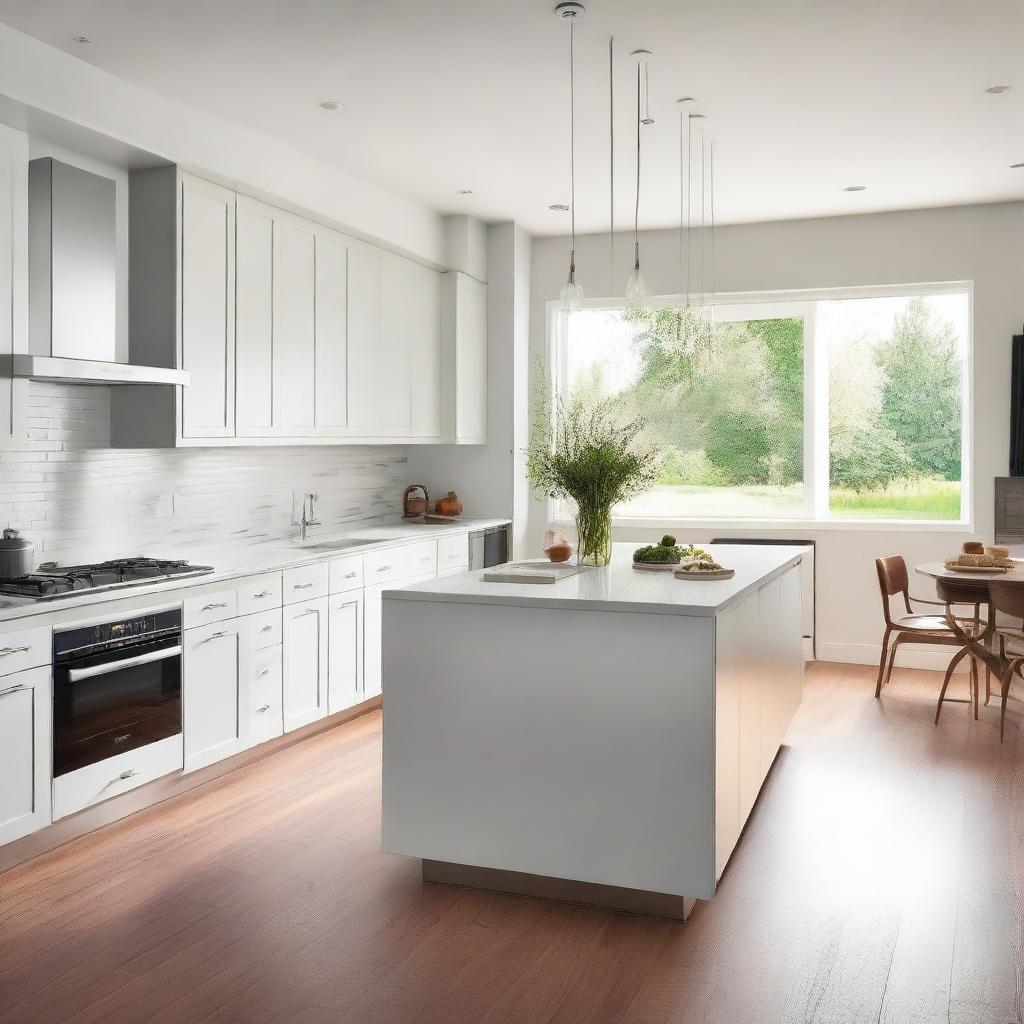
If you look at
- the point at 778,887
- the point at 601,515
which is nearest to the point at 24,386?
the point at 601,515

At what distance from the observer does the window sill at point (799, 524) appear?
6.71 metres

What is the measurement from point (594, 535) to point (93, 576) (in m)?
1.95

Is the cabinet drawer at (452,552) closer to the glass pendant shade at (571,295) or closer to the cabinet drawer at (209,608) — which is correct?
the cabinet drawer at (209,608)

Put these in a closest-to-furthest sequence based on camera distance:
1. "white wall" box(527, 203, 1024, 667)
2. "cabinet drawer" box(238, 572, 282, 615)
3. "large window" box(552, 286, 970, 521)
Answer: "cabinet drawer" box(238, 572, 282, 615) → "white wall" box(527, 203, 1024, 667) → "large window" box(552, 286, 970, 521)

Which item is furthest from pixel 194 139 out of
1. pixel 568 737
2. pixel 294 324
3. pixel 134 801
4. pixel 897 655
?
pixel 897 655

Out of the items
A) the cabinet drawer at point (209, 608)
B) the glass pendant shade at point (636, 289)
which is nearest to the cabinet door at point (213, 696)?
the cabinet drawer at point (209, 608)

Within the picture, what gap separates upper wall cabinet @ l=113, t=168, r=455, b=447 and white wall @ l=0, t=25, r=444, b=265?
114 millimetres

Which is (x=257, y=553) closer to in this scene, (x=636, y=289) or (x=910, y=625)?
(x=636, y=289)

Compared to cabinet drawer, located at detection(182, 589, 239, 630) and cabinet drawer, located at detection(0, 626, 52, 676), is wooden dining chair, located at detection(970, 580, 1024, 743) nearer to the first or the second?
cabinet drawer, located at detection(182, 589, 239, 630)

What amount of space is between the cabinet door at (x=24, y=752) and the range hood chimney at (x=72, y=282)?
3.62 ft

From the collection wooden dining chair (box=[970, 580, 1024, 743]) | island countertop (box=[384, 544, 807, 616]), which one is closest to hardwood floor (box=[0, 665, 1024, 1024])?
wooden dining chair (box=[970, 580, 1024, 743])

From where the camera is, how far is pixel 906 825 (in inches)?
153

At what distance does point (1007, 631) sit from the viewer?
16.6 feet

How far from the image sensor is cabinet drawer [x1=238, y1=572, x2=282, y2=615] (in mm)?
4441
